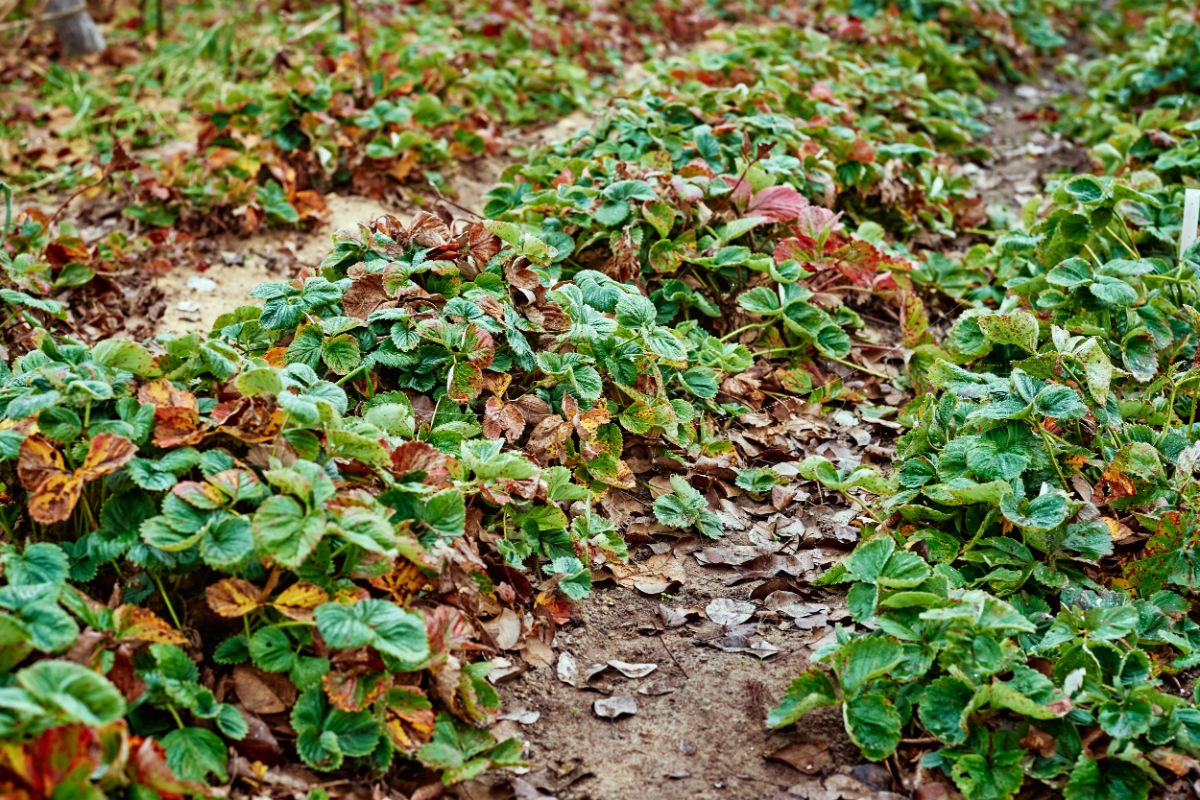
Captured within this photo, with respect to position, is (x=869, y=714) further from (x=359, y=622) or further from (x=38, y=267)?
(x=38, y=267)

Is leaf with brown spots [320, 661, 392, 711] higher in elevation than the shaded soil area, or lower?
higher

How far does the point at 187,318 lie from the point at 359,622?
241 cm

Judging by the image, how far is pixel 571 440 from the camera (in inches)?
112

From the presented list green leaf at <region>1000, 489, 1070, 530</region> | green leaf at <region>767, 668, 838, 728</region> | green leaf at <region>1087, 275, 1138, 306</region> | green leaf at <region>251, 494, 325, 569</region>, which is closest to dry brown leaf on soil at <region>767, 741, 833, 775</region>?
green leaf at <region>767, 668, 838, 728</region>

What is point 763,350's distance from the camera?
351 centimetres

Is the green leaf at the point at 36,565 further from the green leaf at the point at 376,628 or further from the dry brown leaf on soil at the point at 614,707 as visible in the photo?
the dry brown leaf on soil at the point at 614,707

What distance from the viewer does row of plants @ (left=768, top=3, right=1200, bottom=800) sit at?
82.1 inches

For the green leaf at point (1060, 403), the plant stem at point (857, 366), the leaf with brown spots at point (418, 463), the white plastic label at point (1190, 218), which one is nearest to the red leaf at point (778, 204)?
the plant stem at point (857, 366)

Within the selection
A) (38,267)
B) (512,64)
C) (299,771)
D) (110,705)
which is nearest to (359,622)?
(299,771)

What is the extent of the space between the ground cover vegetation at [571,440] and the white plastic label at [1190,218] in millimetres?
87

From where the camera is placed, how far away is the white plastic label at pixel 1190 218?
3361 mm

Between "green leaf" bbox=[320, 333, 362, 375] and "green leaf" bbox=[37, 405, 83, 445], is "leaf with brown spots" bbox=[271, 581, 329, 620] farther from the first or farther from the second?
"green leaf" bbox=[320, 333, 362, 375]

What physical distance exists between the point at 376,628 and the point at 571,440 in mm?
962

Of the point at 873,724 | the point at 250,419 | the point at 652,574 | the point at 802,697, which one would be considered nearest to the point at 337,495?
the point at 250,419
